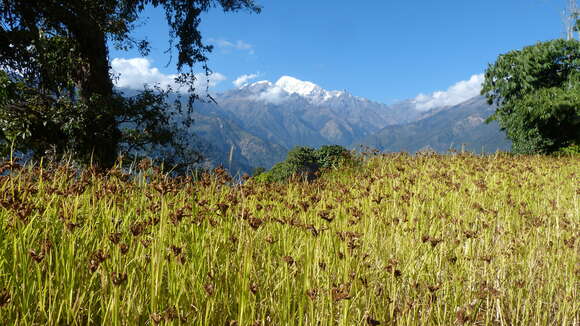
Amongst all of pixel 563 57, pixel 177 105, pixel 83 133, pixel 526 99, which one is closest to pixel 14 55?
pixel 83 133

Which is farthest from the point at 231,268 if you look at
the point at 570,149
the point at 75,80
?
the point at 570,149

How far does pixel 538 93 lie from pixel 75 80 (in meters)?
23.6

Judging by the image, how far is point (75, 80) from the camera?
35.8ft

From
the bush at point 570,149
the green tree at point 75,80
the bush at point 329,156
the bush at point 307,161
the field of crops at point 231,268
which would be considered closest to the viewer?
the field of crops at point 231,268

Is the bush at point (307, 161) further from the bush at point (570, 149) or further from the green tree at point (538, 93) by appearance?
the bush at point (570, 149)

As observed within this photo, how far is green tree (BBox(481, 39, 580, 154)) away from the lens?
2041 cm

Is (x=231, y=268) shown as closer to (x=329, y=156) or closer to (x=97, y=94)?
(x=97, y=94)

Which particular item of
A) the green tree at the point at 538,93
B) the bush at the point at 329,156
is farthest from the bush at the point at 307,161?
the green tree at the point at 538,93

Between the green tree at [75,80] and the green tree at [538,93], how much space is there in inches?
736

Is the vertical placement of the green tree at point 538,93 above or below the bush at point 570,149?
above

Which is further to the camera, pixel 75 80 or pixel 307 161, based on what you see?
pixel 307 161

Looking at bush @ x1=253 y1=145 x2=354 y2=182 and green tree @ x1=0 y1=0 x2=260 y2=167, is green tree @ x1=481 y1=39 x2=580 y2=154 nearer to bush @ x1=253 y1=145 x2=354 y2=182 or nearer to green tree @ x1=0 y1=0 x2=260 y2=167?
bush @ x1=253 y1=145 x2=354 y2=182

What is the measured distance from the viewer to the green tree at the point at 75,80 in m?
8.68

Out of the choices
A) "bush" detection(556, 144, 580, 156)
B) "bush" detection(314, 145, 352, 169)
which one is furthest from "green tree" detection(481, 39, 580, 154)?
"bush" detection(314, 145, 352, 169)
